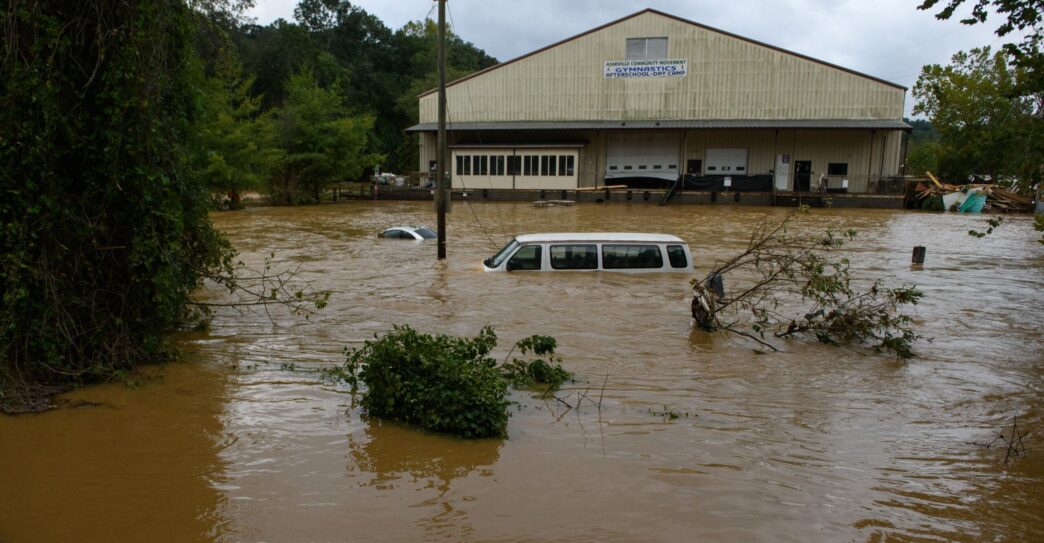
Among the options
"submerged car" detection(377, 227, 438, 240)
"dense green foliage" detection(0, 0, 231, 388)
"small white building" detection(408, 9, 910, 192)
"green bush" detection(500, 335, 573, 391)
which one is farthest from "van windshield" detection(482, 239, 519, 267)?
"small white building" detection(408, 9, 910, 192)

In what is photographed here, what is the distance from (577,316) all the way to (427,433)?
6.17m

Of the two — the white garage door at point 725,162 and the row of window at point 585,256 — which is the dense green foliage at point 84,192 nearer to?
the row of window at point 585,256

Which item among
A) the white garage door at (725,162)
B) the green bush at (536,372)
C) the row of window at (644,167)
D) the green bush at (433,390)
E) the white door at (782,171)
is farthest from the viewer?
the row of window at (644,167)

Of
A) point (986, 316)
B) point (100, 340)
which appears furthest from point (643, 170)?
point (100, 340)

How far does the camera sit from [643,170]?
50219mm

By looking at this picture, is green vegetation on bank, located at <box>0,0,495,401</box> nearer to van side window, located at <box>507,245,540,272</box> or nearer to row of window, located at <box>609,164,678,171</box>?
van side window, located at <box>507,245,540,272</box>

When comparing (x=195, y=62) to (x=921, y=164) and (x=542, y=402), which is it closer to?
(x=542, y=402)

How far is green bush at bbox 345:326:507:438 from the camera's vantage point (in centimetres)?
717

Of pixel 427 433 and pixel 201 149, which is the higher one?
pixel 201 149

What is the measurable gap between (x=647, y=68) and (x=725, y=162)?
8235 mm

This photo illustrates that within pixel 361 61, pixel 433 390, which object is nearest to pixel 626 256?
pixel 433 390

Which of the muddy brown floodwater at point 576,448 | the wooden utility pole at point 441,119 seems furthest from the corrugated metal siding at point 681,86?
the muddy brown floodwater at point 576,448

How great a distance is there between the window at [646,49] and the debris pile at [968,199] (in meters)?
18.0

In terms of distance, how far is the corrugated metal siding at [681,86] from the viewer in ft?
151
